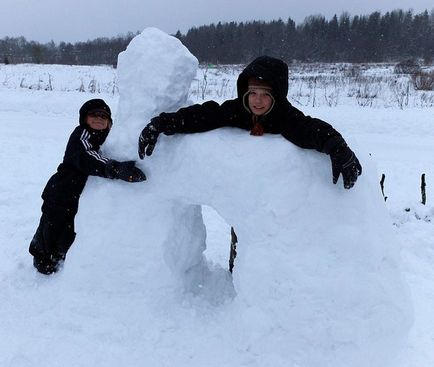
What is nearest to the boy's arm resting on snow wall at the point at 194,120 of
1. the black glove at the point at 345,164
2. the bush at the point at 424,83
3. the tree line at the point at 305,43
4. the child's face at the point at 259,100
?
the child's face at the point at 259,100

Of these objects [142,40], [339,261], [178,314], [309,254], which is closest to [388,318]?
[339,261]

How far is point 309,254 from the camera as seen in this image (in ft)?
7.42

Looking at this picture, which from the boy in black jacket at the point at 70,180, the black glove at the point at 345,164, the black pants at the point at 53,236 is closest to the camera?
the black glove at the point at 345,164

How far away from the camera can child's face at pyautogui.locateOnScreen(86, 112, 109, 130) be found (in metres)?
3.27

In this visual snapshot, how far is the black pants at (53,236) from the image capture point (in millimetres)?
3350

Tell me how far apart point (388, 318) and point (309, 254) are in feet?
1.76

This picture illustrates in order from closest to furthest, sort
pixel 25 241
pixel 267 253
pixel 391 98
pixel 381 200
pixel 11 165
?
pixel 267 253
pixel 381 200
pixel 25 241
pixel 11 165
pixel 391 98

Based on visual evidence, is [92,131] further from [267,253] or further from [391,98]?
[391,98]

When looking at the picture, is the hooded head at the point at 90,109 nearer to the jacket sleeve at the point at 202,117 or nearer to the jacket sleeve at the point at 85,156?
the jacket sleeve at the point at 85,156

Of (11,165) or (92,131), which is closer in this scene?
(92,131)

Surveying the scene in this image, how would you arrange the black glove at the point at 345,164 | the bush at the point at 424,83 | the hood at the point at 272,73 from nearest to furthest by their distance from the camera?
the black glove at the point at 345,164 < the hood at the point at 272,73 < the bush at the point at 424,83

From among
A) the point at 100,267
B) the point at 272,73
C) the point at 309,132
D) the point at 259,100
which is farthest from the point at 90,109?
the point at 309,132

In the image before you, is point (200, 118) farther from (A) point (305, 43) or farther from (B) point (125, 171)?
(A) point (305, 43)

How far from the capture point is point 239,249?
255 cm
